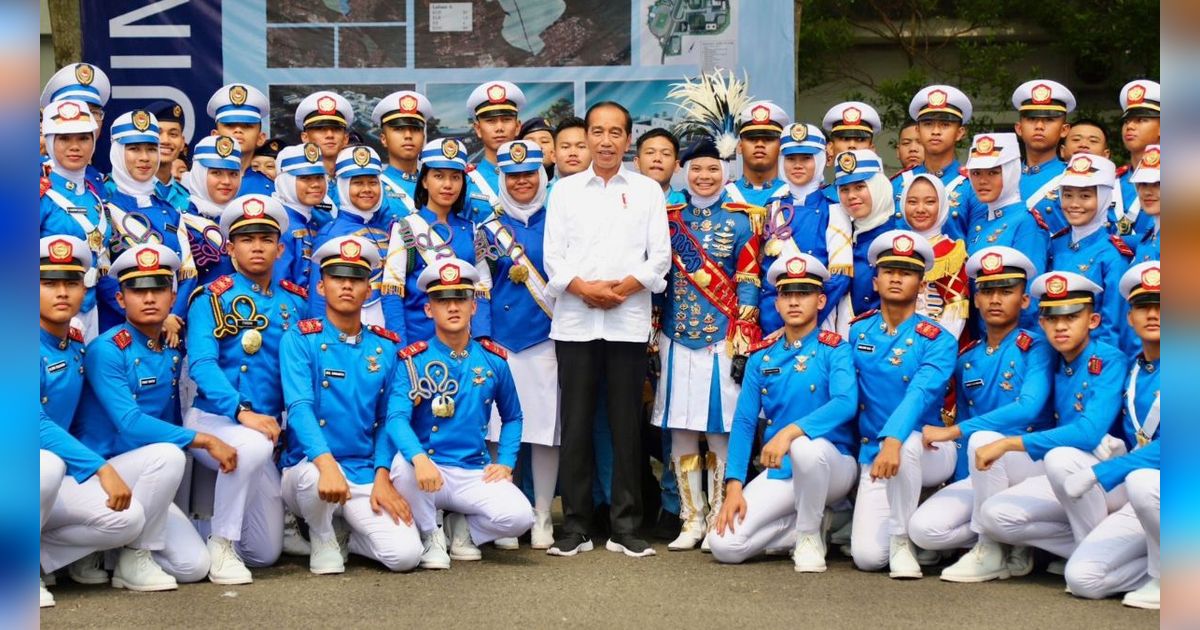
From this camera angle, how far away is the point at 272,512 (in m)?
6.26

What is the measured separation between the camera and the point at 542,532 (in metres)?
6.80

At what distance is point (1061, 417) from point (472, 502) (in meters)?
2.63

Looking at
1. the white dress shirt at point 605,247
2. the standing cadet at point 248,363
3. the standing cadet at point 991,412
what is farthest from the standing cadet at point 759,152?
the standing cadet at point 248,363

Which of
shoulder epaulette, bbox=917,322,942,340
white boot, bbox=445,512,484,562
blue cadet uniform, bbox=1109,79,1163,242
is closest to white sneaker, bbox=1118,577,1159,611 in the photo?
shoulder epaulette, bbox=917,322,942,340

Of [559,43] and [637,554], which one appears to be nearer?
[637,554]

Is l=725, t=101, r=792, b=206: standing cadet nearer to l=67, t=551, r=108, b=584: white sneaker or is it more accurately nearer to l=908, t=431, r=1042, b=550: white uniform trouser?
l=908, t=431, r=1042, b=550: white uniform trouser

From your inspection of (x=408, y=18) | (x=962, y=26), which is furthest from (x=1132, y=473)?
(x=962, y=26)

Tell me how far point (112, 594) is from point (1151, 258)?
15.6 feet

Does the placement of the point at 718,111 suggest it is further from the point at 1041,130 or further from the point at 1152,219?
the point at 1152,219

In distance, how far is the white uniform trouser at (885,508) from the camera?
610 centimetres

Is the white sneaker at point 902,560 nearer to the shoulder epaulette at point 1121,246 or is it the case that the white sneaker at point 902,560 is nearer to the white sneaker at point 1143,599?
the white sneaker at point 1143,599
